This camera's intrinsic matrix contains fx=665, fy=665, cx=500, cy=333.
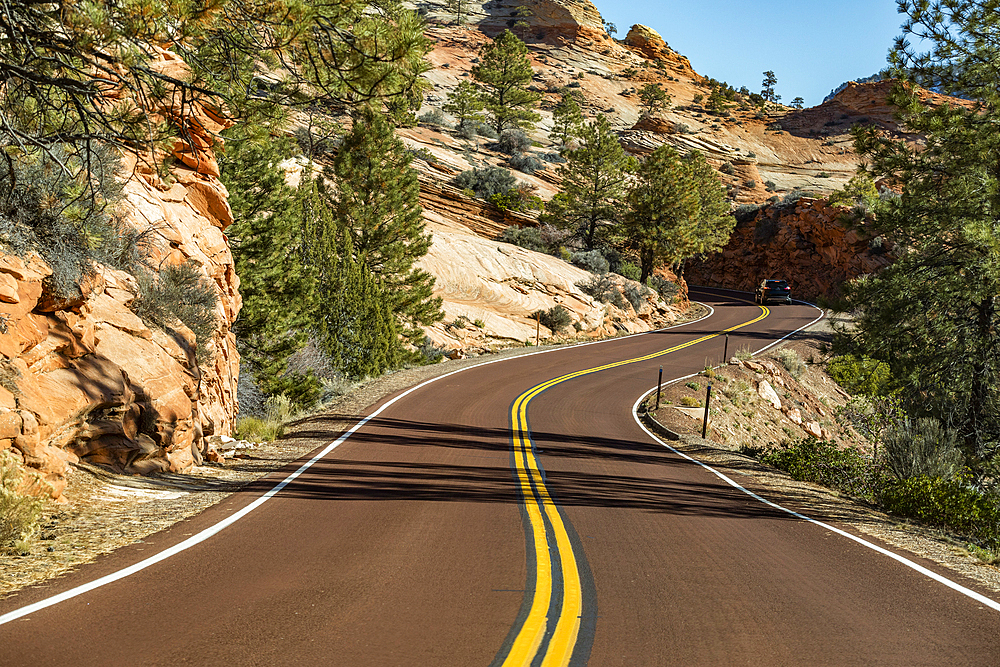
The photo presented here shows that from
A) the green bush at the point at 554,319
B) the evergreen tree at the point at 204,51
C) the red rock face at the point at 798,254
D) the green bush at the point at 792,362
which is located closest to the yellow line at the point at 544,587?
the evergreen tree at the point at 204,51

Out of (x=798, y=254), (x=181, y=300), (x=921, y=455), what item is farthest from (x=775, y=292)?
(x=181, y=300)

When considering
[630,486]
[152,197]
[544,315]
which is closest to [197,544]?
[630,486]

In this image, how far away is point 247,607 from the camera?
186 inches

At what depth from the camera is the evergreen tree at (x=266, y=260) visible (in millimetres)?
18094

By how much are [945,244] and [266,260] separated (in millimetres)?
16287

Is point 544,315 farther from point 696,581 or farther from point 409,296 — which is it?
point 696,581

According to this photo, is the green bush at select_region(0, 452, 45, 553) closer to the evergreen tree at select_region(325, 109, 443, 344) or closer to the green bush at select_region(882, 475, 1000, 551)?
the green bush at select_region(882, 475, 1000, 551)

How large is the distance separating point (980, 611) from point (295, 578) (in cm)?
550

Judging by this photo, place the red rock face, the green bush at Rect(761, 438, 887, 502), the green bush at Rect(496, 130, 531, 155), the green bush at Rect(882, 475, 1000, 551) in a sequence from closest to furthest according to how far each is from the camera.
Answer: the green bush at Rect(882, 475, 1000, 551)
the green bush at Rect(761, 438, 887, 502)
the red rock face
the green bush at Rect(496, 130, 531, 155)

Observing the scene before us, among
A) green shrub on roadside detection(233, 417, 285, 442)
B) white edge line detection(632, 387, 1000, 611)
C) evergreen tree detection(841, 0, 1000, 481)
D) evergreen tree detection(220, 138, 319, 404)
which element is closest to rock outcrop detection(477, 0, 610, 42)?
evergreen tree detection(220, 138, 319, 404)

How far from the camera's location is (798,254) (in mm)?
59812

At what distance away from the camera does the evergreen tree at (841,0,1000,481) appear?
470 inches

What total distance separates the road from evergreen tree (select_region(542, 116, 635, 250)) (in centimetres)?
3630

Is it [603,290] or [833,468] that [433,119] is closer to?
[603,290]
